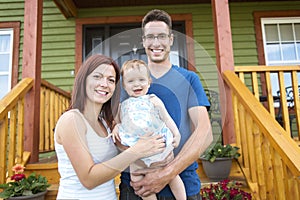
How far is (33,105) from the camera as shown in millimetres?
2551

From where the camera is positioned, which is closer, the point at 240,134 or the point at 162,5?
the point at 240,134

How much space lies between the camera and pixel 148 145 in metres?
0.59

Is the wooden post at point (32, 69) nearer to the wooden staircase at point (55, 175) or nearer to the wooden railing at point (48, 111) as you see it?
the wooden staircase at point (55, 175)

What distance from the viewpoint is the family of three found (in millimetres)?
604

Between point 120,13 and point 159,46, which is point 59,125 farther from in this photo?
point 120,13

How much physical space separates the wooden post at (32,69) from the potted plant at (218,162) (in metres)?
1.58

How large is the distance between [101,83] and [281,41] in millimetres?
4514

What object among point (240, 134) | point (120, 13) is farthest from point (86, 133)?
point (120, 13)

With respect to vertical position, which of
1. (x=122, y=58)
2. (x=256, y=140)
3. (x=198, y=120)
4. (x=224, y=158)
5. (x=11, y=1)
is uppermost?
(x=11, y=1)

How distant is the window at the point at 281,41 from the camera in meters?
4.38

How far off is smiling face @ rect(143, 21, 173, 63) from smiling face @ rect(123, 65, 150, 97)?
75 millimetres

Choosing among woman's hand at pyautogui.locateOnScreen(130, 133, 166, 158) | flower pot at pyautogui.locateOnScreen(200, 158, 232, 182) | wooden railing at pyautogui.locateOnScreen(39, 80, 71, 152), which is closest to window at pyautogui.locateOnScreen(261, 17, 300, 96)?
flower pot at pyautogui.locateOnScreen(200, 158, 232, 182)

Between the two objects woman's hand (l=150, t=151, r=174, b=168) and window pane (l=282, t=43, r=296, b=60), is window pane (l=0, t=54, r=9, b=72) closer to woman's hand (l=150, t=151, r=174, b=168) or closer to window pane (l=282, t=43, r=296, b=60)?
woman's hand (l=150, t=151, r=174, b=168)

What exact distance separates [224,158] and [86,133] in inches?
64.0
